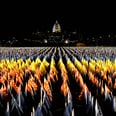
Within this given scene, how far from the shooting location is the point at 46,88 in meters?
13.2

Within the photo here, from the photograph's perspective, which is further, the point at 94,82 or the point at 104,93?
the point at 94,82

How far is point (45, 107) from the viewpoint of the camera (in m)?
11.1
